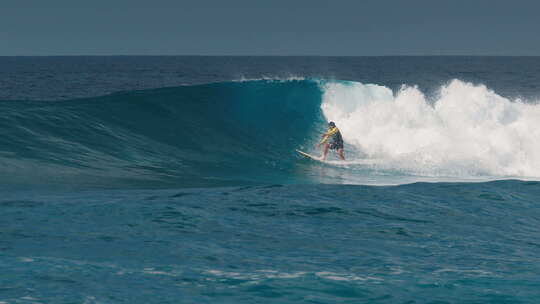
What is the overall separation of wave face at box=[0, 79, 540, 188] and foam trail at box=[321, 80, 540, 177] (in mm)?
41

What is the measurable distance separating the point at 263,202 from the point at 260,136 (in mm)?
10429

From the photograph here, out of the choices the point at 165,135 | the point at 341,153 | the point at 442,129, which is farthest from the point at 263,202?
the point at 442,129

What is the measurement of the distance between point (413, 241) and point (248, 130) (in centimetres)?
1355

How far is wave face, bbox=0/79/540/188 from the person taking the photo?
597 inches

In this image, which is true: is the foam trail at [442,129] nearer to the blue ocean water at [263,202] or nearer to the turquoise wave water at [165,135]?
the blue ocean water at [263,202]

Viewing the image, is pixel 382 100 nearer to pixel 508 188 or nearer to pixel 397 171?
pixel 397 171

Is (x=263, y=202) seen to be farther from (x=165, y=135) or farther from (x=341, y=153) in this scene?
(x=165, y=135)

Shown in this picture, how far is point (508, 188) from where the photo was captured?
512 inches

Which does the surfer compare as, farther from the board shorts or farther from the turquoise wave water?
the turquoise wave water

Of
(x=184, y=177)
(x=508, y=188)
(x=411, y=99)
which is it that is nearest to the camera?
(x=508, y=188)

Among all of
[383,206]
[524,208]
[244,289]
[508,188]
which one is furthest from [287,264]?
[508,188]

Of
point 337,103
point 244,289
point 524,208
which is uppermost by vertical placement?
point 337,103

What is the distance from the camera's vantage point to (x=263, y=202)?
439 inches

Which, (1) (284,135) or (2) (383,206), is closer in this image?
(2) (383,206)
